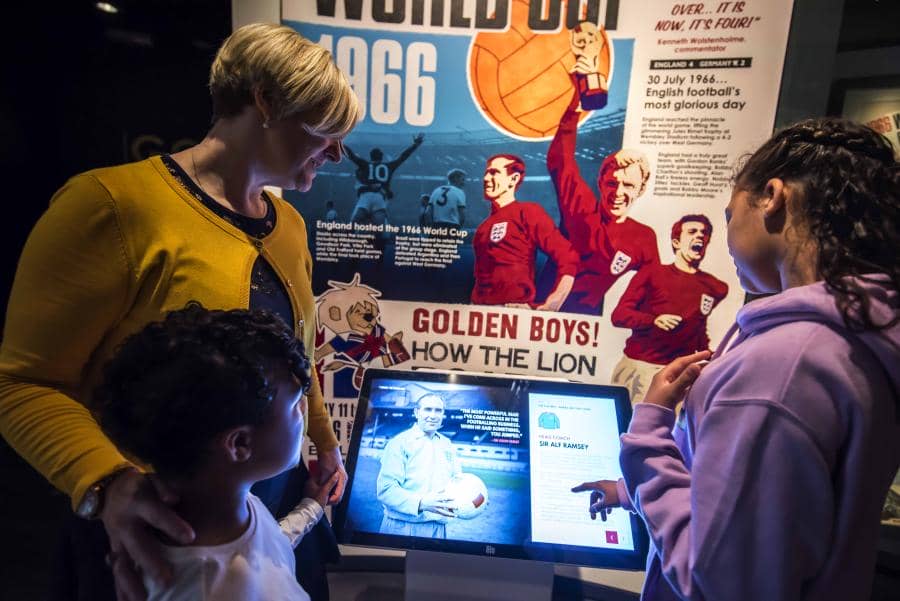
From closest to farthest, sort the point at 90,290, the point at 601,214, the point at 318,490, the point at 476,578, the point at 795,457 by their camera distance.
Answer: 1. the point at 795,457
2. the point at 90,290
3. the point at 318,490
4. the point at 476,578
5. the point at 601,214

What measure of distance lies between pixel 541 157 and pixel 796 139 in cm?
116

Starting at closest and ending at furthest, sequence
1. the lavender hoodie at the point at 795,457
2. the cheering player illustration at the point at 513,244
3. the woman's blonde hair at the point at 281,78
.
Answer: the lavender hoodie at the point at 795,457, the woman's blonde hair at the point at 281,78, the cheering player illustration at the point at 513,244

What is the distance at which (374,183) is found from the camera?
2021mm

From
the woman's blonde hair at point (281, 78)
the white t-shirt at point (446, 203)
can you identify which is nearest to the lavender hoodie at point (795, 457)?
the woman's blonde hair at point (281, 78)

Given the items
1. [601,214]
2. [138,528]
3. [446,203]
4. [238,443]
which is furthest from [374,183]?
[138,528]

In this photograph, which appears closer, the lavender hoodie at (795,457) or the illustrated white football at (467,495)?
the lavender hoodie at (795,457)

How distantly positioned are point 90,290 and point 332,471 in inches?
30.7

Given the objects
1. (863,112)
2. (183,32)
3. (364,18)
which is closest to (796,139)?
(364,18)

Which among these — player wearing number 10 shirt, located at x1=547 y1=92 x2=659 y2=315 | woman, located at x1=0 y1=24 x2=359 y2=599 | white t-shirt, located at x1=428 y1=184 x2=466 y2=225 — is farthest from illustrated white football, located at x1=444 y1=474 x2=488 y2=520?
white t-shirt, located at x1=428 y1=184 x2=466 y2=225

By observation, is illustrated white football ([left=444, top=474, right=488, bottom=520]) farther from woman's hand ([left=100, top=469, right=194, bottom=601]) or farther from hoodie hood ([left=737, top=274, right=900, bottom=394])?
hoodie hood ([left=737, top=274, right=900, bottom=394])

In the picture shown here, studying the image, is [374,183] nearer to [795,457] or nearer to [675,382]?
[675,382]

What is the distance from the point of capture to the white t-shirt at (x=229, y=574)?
0.74 m

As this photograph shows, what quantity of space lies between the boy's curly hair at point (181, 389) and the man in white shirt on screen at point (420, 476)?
0.79 m

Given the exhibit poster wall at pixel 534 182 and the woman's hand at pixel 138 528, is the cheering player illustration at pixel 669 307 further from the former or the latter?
the woman's hand at pixel 138 528
